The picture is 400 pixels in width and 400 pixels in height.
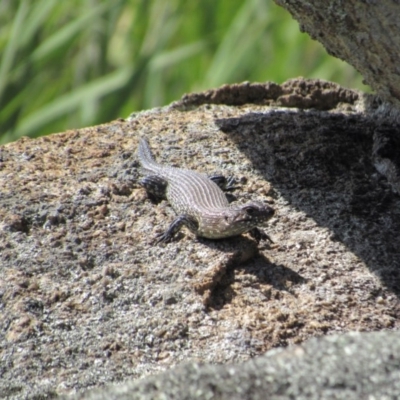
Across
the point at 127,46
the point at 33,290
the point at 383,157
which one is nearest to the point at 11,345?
the point at 33,290

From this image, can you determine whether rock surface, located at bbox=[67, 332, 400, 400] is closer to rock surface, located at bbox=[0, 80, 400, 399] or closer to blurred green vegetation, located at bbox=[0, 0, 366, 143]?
rock surface, located at bbox=[0, 80, 400, 399]

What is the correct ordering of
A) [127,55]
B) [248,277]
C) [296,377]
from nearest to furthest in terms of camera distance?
1. [296,377]
2. [248,277]
3. [127,55]

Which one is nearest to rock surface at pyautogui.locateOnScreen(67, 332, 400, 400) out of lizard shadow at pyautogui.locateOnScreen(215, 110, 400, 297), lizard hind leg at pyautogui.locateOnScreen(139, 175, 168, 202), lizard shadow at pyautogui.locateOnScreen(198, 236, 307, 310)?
lizard shadow at pyautogui.locateOnScreen(198, 236, 307, 310)

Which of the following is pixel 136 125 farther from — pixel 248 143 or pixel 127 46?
pixel 127 46

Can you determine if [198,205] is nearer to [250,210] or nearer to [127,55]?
[250,210]

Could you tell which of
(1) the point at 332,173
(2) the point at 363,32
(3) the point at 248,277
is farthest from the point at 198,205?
(2) the point at 363,32

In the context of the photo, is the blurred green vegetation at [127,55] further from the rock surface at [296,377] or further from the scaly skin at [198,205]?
the rock surface at [296,377]
